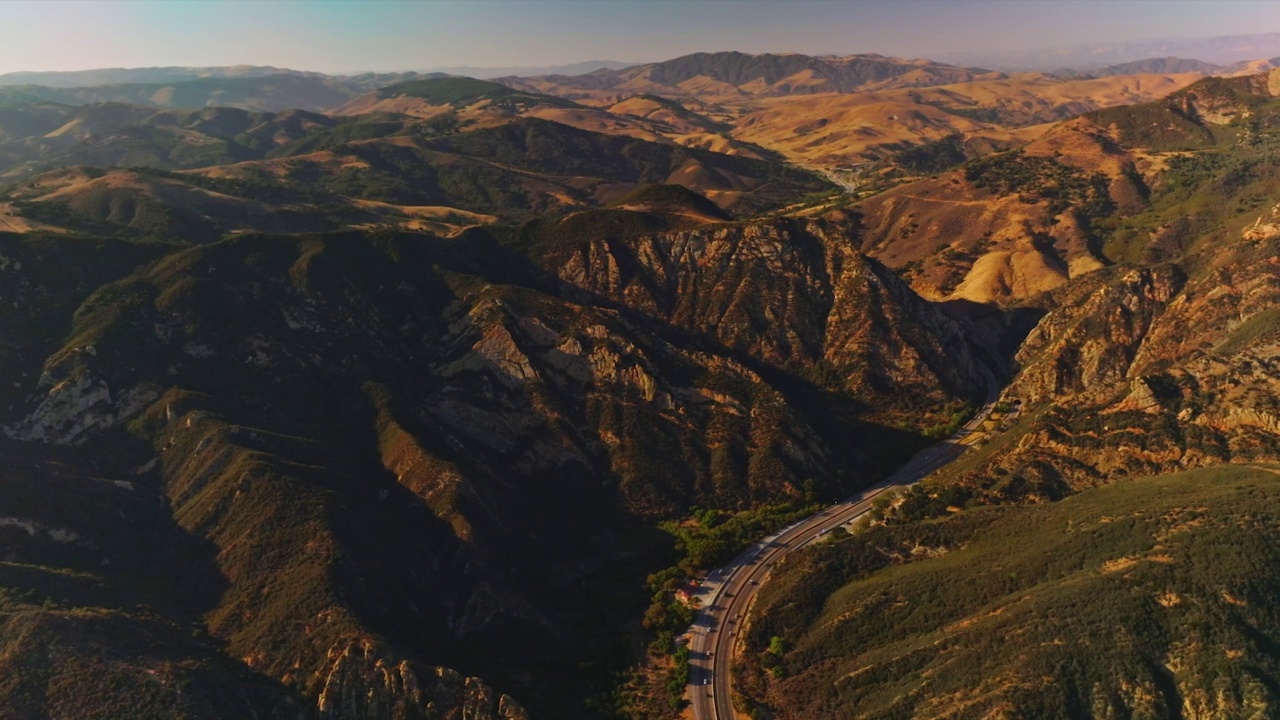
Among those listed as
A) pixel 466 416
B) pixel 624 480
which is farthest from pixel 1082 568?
pixel 466 416

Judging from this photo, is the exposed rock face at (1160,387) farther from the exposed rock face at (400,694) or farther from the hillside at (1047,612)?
the exposed rock face at (400,694)

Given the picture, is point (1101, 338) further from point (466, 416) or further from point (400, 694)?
point (400, 694)

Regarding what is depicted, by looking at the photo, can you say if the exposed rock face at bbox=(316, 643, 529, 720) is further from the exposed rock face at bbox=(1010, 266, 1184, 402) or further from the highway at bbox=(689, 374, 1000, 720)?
the exposed rock face at bbox=(1010, 266, 1184, 402)

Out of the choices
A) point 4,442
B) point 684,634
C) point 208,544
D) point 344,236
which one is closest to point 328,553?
point 208,544

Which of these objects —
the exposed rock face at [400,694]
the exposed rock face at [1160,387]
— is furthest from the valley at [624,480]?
the exposed rock face at [1160,387]

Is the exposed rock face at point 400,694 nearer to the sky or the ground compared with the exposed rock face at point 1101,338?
nearer to the ground

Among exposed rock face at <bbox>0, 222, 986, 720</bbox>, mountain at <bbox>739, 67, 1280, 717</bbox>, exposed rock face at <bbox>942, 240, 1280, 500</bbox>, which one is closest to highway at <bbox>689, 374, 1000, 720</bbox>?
mountain at <bbox>739, 67, 1280, 717</bbox>

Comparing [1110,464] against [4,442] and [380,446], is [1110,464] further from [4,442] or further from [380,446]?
[4,442]
